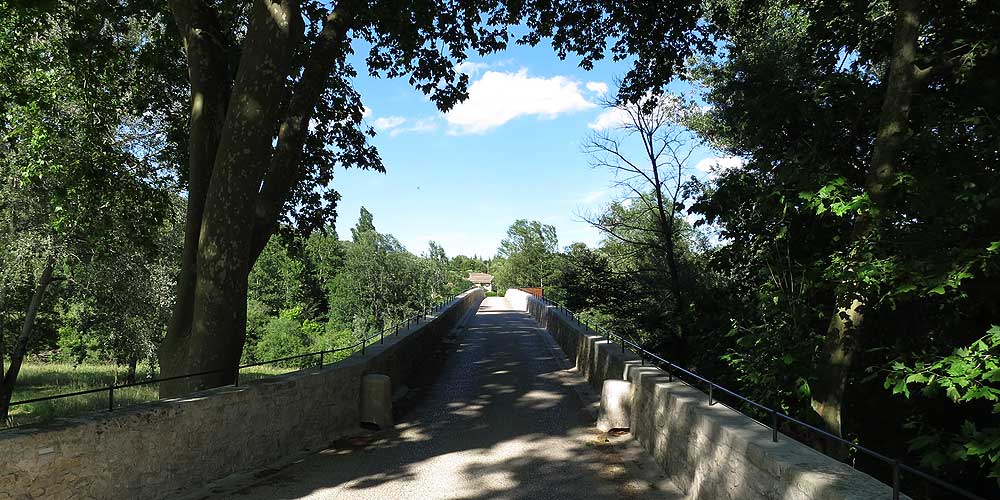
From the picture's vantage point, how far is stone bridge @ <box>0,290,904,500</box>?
435cm

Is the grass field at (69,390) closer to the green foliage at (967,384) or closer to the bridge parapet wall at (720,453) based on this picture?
the bridge parapet wall at (720,453)

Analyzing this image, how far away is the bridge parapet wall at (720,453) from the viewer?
11.6 feet

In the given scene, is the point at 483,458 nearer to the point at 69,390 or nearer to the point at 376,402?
the point at 376,402

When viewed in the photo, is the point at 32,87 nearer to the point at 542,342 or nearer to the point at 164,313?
the point at 164,313

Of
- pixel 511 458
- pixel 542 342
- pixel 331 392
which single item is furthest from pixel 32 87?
pixel 542 342

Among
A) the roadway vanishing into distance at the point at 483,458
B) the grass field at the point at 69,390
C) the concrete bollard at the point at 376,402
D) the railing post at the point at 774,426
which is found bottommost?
the grass field at the point at 69,390

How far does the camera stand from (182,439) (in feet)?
18.5

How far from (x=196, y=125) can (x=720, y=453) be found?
7.46 metres

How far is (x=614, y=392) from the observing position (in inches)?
330

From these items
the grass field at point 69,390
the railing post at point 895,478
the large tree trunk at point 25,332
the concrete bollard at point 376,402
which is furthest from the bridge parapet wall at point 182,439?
the large tree trunk at point 25,332

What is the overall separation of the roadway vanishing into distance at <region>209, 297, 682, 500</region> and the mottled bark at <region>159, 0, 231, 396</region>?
8.30ft

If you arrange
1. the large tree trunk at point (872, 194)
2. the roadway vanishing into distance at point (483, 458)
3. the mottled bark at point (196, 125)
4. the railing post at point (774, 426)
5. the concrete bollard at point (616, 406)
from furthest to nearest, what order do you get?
the concrete bollard at point (616, 406)
the mottled bark at point (196, 125)
the large tree trunk at point (872, 194)
the roadway vanishing into distance at point (483, 458)
the railing post at point (774, 426)

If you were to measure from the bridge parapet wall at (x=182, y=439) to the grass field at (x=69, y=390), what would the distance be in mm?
9847

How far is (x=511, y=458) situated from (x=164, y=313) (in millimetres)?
15731
